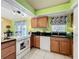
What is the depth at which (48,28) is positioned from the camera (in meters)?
4.19

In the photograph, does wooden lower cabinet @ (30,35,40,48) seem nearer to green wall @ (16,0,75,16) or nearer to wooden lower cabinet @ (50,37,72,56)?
wooden lower cabinet @ (50,37,72,56)

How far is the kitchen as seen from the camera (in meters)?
2.54

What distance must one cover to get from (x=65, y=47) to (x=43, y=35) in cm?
140

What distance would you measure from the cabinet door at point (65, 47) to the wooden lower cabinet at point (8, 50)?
213 centimetres

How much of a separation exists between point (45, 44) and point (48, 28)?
3.51ft

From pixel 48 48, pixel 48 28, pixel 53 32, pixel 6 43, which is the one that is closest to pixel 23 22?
pixel 48 28

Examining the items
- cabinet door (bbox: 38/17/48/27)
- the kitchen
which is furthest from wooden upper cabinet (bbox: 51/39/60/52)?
cabinet door (bbox: 38/17/48/27)

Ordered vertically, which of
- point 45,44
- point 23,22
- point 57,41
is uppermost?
point 23,22

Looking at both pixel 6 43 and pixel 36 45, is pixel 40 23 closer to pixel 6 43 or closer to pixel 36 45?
pixel 36 45

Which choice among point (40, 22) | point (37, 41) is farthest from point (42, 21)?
point (37, 41)

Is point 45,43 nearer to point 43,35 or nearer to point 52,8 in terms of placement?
point 43,35

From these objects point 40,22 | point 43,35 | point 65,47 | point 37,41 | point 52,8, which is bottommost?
point 65,47

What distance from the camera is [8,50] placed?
2.12 meters

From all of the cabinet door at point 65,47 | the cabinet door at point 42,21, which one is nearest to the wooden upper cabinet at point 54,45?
the cabinet door at point 65,47
